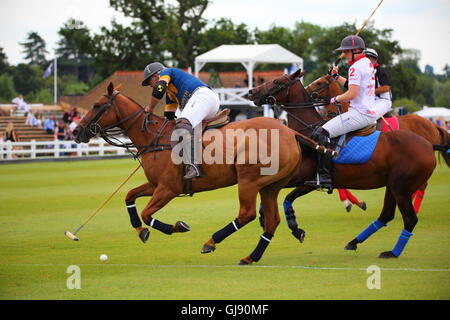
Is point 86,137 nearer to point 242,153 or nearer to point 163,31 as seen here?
point 242,153

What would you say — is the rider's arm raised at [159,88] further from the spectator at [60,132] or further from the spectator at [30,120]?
the spectator at [30,120]

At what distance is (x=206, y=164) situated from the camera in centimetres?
1134

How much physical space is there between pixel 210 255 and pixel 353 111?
9.64 feet

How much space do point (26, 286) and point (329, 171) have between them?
464 cm

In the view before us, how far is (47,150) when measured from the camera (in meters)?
38.2

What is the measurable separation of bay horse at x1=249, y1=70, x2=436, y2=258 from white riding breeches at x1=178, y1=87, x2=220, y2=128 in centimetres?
107

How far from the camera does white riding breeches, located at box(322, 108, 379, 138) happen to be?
462 inches

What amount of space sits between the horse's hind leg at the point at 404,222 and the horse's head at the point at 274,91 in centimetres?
257

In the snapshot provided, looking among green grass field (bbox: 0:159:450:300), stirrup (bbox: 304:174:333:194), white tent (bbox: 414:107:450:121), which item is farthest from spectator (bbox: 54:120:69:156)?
stirrup (bbox: 304:174:333:194)

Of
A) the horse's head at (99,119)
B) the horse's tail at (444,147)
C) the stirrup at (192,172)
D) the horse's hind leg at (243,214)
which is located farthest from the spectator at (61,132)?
the horse's hind leg at (243,214)

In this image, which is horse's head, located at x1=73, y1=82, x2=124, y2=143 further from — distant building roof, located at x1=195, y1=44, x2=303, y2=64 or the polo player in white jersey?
distant building roof, located at x1=195, y1=44, x2=303, y2=64

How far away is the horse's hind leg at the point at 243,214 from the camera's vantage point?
10742mm

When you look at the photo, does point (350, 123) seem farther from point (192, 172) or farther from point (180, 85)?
point (180, 85)

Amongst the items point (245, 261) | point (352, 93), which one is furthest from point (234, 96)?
point (245, 261)
